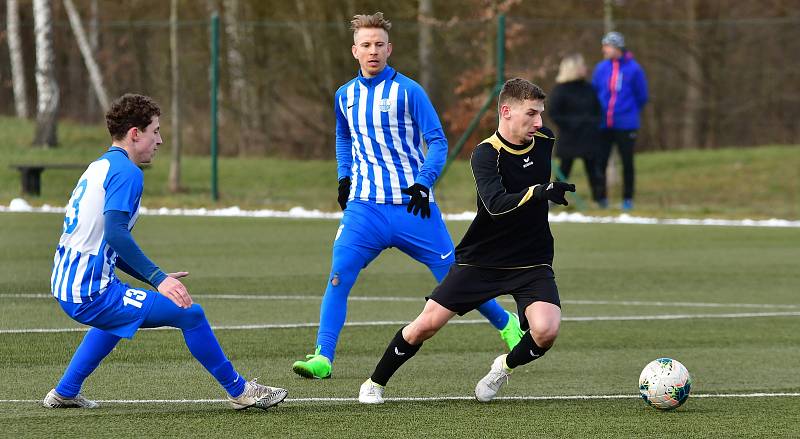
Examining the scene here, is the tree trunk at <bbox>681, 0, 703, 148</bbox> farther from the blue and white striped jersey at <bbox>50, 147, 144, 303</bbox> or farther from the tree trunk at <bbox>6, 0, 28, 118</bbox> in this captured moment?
the blue and white striped jersey at <bbox>50, 147, 144, 303</bbox>

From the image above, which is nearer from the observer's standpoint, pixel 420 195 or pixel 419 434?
pixel 419 434

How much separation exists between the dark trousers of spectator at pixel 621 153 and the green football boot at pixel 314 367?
39.1ft

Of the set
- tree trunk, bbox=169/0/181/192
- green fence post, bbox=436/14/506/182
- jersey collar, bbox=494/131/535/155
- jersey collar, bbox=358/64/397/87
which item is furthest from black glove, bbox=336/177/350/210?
tree trunk, bbox=169/0/181/192

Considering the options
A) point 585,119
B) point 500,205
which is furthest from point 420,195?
point 585,119

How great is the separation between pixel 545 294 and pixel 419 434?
1096 mm

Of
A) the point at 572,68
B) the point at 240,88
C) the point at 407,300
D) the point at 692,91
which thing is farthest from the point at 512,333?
the point at 692,91

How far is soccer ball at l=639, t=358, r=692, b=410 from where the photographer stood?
22.5ft

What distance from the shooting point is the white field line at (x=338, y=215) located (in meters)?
18.7

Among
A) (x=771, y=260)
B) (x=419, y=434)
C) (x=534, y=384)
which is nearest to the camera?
(x=419, y=434)

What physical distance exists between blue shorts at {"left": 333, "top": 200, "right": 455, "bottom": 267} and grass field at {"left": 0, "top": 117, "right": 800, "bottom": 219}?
1117cm

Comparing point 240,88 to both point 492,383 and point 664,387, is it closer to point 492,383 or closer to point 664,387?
A: point 492,383

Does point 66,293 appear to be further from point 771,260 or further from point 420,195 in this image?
point 771,260

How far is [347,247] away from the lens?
26.6ft

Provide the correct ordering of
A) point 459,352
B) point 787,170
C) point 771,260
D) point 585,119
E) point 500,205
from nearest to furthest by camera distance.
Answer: point 500,205 → point 459,352 → point 771,260 → point 585,119 → point 787,170
